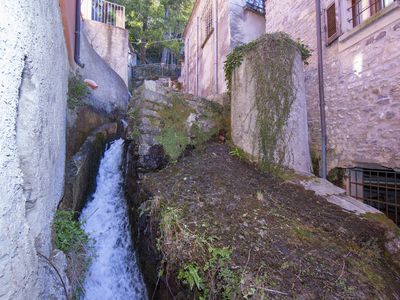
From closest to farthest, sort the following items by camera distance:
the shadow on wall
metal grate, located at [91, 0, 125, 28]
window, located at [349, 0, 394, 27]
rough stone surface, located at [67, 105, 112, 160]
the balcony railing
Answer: window, located at [349, 0, 394, 27] < rough stone surface, located at [67, 105, 112, 160] < the shadow on wall < the balcony railing < metal grate, located at [91, 0, 125, 28]

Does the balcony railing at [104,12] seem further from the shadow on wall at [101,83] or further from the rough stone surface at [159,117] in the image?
the rough stone surface at [159,117]

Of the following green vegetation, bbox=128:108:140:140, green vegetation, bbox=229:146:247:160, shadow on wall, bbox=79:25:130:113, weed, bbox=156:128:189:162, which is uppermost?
shadow on wall, bbox=79:25:130:113

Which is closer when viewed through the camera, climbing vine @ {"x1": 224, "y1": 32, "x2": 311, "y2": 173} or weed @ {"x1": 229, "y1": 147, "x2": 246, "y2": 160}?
climbing vine @ {"x1": 224, "y1": 32, "x2": 311, "y2": 173}

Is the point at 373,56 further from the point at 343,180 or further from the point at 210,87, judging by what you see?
the point at 210,87

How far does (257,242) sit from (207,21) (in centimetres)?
1096

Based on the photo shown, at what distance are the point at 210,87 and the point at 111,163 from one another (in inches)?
248

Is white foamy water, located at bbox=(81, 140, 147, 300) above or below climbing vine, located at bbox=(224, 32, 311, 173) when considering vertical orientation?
below

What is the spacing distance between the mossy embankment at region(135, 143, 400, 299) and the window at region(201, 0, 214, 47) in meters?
8.53

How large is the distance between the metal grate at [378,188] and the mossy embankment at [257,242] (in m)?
1.78

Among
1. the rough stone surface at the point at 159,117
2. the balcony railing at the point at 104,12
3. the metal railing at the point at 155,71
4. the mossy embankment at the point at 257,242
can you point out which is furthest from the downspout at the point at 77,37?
the metal railing at the point at 155,71

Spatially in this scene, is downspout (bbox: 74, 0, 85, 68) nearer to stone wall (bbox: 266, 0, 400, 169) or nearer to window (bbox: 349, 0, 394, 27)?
stone wall (bbox: 266, 0, 400, 169)

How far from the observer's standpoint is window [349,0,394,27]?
428 centimetres

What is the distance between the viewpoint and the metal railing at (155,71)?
19.0 m

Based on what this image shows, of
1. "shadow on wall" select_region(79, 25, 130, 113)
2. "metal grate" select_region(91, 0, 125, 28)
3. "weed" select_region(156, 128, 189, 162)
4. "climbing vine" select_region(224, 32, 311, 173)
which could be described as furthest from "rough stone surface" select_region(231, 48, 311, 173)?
"metal grate" select_region(91, 0, 125, 28)
